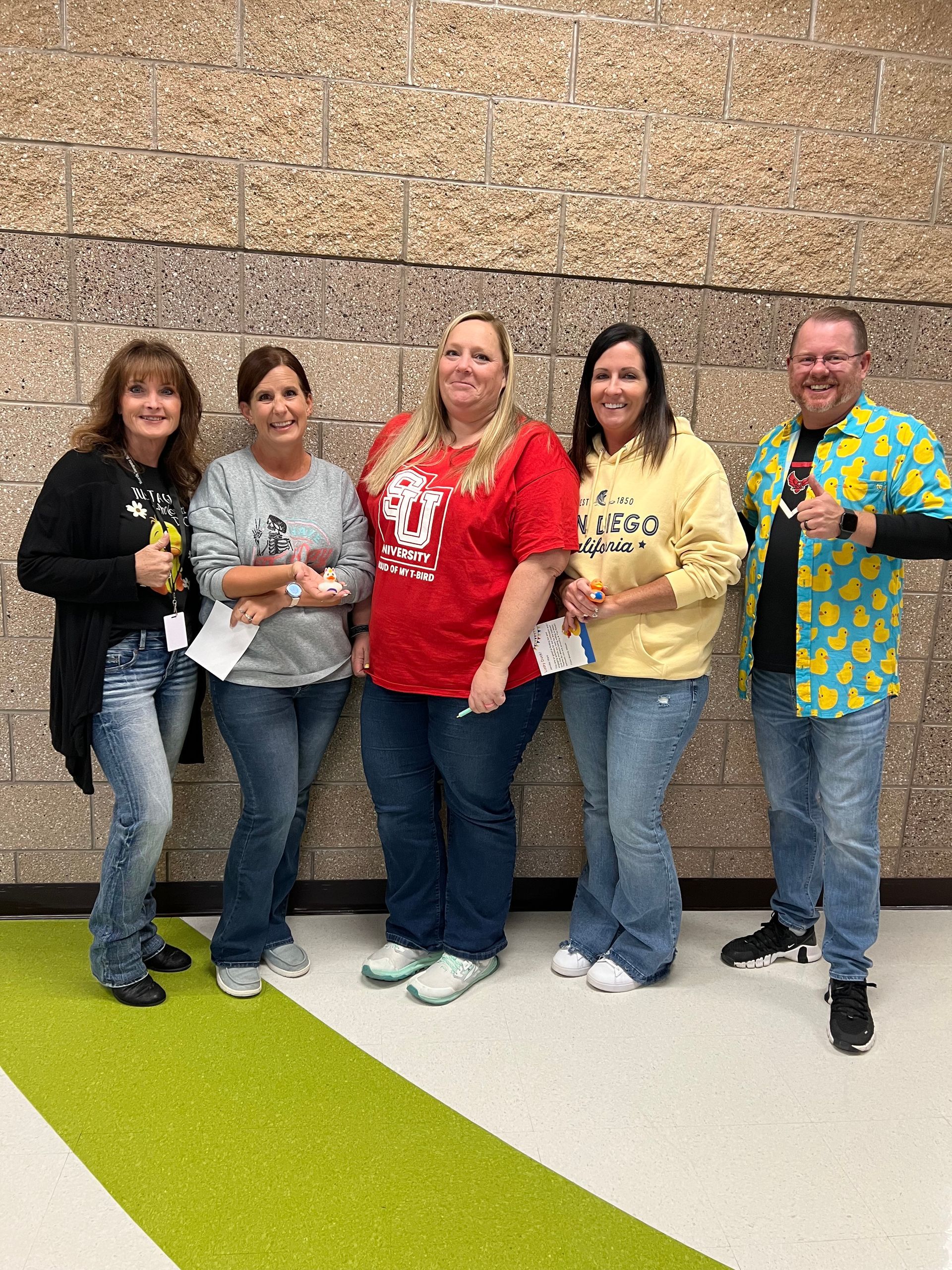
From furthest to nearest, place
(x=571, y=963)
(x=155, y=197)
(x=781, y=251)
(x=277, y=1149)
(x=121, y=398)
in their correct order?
(x=781, y=251) → (x=571, y=963) → (x=155, y=197) → (x=121, y=398) → (x=277, y=1149)

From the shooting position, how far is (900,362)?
250 centimetres

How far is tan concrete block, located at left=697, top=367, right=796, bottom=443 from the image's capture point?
2.45 metres

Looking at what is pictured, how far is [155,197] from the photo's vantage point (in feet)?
7.23

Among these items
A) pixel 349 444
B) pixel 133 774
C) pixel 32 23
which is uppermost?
pixel 32 23

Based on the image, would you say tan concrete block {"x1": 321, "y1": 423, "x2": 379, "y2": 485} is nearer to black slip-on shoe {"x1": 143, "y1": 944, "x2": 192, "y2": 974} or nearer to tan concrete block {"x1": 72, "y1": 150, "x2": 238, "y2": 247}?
tan concrete block {"x1": 72, "y1": 150, "x2": 238, "y2": 247}

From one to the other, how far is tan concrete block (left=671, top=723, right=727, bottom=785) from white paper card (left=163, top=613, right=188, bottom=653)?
150 cm

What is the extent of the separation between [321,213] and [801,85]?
1373 millimetres

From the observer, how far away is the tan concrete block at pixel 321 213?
7.32ft

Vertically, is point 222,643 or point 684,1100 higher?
point 222,643

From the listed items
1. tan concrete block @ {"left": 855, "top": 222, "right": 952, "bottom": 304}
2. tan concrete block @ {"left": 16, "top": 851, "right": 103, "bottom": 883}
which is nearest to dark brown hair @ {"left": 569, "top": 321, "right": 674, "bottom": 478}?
tan concrete block @ {"left": 855, "top": 222, "right": 952, "bottom": 304}

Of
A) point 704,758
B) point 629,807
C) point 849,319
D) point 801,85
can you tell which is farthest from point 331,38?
point 704,758

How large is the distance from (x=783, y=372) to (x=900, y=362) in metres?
0.37

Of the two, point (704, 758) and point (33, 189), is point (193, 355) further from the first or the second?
point (704, 758)

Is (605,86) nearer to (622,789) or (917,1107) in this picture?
(622,789)
